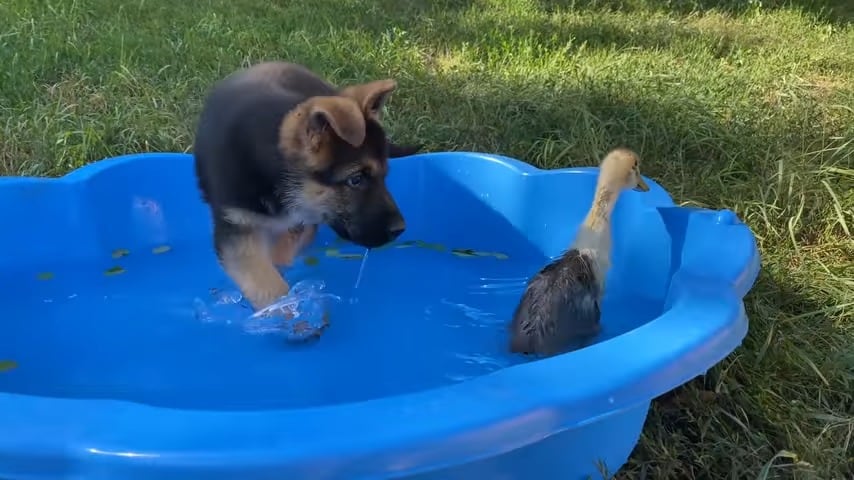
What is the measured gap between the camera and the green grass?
9.20 feet

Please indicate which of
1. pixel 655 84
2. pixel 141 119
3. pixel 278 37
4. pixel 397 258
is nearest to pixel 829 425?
pixel 397 258

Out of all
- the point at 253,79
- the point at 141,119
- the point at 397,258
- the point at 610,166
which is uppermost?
the point at 253,79

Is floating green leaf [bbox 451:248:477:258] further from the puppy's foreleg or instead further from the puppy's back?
the puppy's back

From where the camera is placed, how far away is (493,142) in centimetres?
455

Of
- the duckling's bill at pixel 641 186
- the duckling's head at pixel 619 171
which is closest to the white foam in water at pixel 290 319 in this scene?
the duckling's head at pixel 619 171

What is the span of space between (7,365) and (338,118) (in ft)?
4.85

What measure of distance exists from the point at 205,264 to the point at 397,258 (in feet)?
2.77

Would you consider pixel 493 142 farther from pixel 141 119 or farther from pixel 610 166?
pixel 141 119

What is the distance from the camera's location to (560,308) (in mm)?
2814

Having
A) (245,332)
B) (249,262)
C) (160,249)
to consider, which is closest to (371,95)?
(249,262)

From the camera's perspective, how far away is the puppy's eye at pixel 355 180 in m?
2.90

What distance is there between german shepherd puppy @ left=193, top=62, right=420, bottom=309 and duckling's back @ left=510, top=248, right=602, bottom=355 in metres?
0.52

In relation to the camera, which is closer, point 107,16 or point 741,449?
point 741,449

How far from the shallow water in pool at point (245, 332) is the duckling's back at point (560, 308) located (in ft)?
0.54
